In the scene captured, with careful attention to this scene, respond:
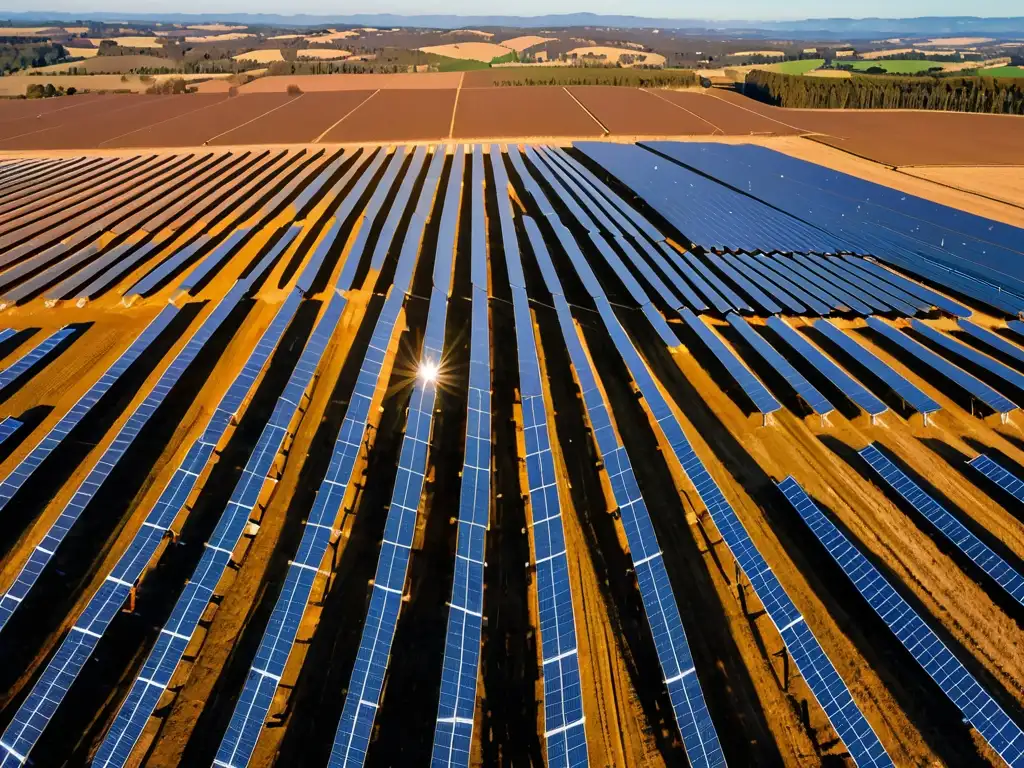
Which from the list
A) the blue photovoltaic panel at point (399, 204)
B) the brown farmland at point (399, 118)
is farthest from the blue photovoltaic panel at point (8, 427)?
the brown farmland at point (399, 118)

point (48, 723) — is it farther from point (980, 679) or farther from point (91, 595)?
point (980, 679)

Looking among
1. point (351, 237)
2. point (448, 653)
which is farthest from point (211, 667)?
point (351, 237)

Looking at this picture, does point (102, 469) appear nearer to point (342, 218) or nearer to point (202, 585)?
point (202, 585)

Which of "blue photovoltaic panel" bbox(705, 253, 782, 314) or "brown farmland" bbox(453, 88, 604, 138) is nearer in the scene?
"blue photovoltaic panel" bbox(705, 253, 782, 314)

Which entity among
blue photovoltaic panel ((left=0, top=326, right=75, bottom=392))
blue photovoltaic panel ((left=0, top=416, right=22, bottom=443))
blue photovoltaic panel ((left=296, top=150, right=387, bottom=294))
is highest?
blue photovoltaic panel ((left=296, top=150, right=387, bottom=294))

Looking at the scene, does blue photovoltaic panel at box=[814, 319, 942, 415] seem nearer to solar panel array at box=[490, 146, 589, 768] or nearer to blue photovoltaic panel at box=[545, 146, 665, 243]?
blue photovoltaic panel at box=[545, 146, 665, 243]

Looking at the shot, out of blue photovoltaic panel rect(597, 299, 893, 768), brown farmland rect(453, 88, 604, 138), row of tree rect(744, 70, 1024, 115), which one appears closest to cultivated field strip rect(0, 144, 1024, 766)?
blue photovoltaic panel rect(597, 299, 893, 768)

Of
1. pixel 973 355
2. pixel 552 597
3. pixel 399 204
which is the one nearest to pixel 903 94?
pixel 973 355
